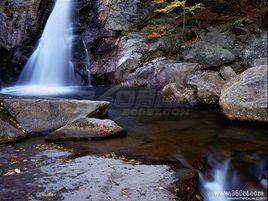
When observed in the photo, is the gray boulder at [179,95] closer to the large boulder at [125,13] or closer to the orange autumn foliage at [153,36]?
the orange autumn foliage at [153,36]

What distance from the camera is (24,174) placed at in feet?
17.6

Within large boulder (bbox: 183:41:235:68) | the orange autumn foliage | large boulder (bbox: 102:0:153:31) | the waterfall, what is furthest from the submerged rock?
large boulder (bbox: 102:0:153:31)

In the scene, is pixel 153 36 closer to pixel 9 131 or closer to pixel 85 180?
pixel 9 131

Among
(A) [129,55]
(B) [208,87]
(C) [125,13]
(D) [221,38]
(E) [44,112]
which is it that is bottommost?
(E) [44,112]

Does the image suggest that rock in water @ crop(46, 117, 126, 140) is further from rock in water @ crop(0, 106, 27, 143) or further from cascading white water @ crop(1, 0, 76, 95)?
cascading white water @ crop(1, 0, 76, 95)

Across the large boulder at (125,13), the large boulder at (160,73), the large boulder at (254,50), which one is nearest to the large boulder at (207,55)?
the large boulder at (254,50)

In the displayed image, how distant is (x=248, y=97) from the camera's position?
293 inches

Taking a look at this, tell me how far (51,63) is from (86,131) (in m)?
9.47

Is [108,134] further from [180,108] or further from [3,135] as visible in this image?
[180,108]

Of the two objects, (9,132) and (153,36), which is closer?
(9,132)

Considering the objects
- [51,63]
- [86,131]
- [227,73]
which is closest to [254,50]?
[227,73]

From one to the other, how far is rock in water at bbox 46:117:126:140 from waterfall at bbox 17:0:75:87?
8.50 metres

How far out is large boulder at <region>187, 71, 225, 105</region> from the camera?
10367 millimetres

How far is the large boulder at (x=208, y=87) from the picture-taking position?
34.0 feet
